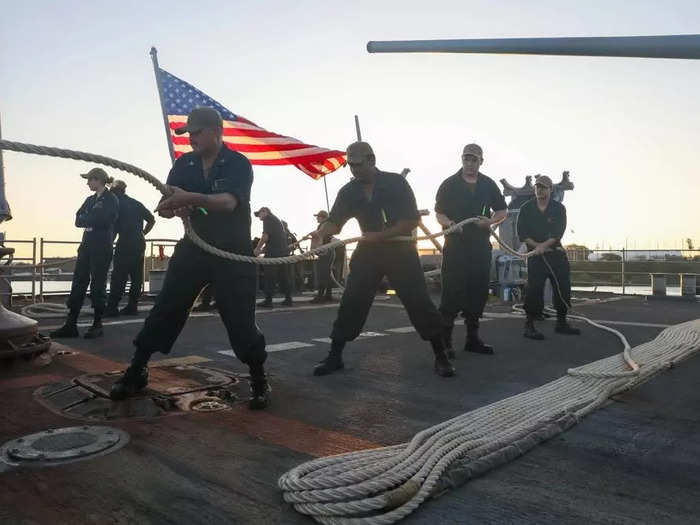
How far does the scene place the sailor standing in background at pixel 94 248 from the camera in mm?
5730

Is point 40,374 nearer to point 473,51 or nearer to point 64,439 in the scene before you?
point 64,439

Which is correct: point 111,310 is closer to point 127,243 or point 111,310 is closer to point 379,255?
point 127,243

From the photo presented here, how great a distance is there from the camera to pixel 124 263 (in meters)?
7.40

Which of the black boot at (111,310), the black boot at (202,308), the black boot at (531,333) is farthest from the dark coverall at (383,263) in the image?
the black boot at (202,308)

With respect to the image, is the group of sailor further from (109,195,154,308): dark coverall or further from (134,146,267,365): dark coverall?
(109,195,154,308): dark coverall

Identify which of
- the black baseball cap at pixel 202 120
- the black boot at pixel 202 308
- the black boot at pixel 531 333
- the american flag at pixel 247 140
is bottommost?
the black boot at pixel 202 308

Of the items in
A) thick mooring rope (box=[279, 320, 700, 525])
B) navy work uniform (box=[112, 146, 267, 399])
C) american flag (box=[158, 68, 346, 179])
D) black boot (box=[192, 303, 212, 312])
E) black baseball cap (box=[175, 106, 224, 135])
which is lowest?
black boot (box=[192, 303, 212, 312])

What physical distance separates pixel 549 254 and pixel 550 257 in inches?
1.5

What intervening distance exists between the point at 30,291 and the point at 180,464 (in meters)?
10.1

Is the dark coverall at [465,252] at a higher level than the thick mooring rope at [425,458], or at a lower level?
higher

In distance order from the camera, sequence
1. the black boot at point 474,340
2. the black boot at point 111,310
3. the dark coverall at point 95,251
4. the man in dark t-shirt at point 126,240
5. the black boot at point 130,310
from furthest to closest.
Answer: the black boot at point 130,310
the black boot at point 111,310
the man in dark t-shirt at point 126,240
the dark coverall at point 95,251
the black boot at point 474,340

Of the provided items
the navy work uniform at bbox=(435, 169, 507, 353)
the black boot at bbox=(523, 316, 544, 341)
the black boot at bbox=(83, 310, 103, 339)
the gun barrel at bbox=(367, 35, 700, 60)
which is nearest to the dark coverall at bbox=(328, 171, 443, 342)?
the navy work uniform at bbox=(435, 169, 507, 353)

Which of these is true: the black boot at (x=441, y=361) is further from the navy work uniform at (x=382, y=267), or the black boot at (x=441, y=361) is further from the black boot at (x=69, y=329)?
the black boot at (x=69, y=329)

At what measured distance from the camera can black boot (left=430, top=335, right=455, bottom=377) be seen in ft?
13.2
